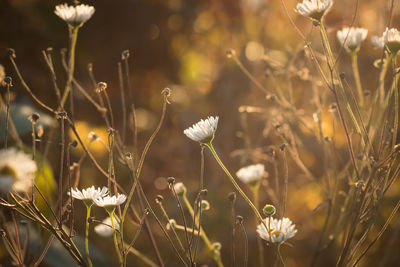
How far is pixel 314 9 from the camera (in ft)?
1.99

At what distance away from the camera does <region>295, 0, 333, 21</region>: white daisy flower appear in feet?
1.99

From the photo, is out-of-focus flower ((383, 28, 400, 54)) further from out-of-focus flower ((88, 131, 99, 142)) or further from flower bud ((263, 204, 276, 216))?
out-of-focus flower ((88, 131, 99, 142))

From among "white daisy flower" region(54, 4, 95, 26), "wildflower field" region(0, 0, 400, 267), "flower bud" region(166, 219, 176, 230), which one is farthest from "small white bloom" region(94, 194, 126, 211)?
"wildflower field" region(0, 0, 400, 267)

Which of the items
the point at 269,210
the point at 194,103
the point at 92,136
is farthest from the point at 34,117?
the point at 194,103

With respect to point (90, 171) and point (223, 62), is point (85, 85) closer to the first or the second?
point (90, 171)

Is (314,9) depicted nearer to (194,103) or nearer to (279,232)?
(279,232)

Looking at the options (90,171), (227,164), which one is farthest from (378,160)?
(90,171)

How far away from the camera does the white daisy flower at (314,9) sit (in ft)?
1.99

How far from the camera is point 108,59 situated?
1.67 meters

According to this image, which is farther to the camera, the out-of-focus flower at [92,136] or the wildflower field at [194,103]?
the wildflower field at [194,103]

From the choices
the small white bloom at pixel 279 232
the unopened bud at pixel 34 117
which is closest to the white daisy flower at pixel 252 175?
the small white bloom at pixel 279 232

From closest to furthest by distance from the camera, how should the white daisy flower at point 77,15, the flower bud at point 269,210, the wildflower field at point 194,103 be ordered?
the flower bud at point 269,210
the white daisy flower at point 77,15
the wildflower field at point 194,103

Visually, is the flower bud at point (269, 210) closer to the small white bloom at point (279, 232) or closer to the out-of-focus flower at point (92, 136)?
the small white bloom at point (279, 232)

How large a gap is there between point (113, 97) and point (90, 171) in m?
0.37
